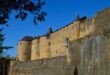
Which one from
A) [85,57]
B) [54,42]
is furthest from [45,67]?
[54,42]

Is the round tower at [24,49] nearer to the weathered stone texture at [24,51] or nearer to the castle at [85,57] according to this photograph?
the weathered stone texture at [24,51]

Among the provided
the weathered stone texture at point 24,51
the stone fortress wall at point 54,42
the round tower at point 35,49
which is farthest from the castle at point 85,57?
the weathered stone texture at point 24,51

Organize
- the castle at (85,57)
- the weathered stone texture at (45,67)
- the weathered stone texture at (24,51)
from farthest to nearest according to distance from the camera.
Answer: the weathered stone texture at (24,51), the weathered stone texture at (45,67), the castle at (85,57)

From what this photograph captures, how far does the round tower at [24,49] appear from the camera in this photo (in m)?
50.2

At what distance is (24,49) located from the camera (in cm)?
5112

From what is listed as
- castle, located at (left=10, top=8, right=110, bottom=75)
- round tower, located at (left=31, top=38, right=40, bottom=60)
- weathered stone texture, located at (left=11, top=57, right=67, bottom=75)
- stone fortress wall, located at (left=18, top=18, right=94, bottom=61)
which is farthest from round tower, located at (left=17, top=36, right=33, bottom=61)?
castle, located at (left=10, top=8, right=110, bottom=75)

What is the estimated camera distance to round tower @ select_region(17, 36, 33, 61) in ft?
165

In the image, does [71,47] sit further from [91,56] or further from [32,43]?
[32,43]

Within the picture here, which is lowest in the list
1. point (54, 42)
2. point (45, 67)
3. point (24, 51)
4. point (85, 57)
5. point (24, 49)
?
point (45, 67)

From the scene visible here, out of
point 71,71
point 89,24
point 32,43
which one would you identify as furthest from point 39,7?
point 32,43

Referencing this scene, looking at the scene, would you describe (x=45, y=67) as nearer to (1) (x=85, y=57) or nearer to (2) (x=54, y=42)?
(1) (x=85, y=57)

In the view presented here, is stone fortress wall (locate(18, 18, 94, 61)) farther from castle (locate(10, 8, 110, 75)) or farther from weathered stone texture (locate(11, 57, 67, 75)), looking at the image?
castle (locate(10, 8, 110, 75))

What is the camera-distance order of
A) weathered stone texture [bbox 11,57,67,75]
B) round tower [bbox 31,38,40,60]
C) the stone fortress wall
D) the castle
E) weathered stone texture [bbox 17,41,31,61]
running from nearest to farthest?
the castle, weathered stone texture [bbox 11,57,67,75], the stone fortress wall, round tower [bbox 31,38,40,60], weathered stone texture [bbox 17,41,31,61]

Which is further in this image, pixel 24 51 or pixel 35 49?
pixel 24 51
